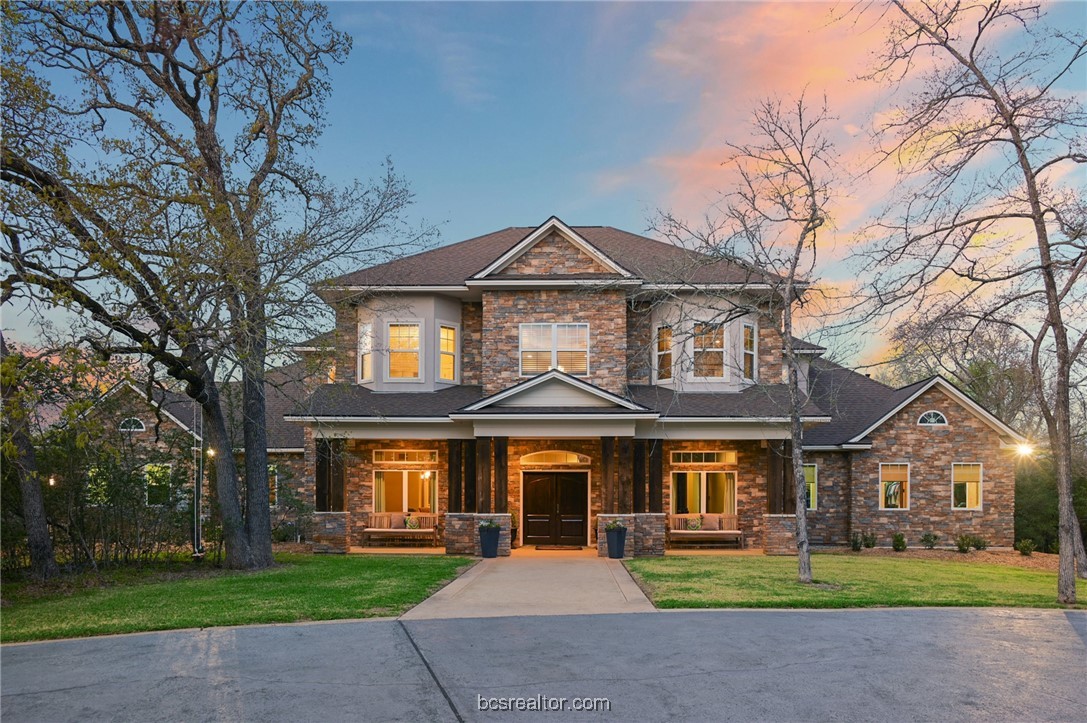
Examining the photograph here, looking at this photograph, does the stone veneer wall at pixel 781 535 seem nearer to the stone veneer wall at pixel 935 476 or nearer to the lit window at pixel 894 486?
the stone veneer wall at pixel 935 476

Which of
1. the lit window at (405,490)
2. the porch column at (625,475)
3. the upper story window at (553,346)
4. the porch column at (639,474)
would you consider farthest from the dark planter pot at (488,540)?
the upper story window at (553,346)

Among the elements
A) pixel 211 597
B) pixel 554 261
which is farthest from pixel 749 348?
pixel 211 597

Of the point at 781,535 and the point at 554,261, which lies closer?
the point at 781,535

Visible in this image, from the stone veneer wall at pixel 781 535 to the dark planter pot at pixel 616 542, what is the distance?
13.9ft

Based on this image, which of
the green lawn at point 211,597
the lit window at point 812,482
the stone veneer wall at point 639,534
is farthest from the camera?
the lit window at point 812,482

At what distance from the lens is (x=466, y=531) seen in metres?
19.4

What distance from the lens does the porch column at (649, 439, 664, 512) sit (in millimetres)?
19797

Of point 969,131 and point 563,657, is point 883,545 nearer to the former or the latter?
point 969,131

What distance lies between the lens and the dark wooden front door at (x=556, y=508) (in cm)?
2091

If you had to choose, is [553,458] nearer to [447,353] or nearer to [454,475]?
[454,475]

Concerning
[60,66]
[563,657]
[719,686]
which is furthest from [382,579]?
[60,66]

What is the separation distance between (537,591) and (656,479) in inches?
290

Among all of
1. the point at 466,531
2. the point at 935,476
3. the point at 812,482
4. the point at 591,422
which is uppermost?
the point at 591,422

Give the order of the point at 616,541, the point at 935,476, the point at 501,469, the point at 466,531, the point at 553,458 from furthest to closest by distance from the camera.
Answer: the point at 935,476 → the point at 553,458 → the point at 466,531 → the point at 501,469 → the point at 616,541
